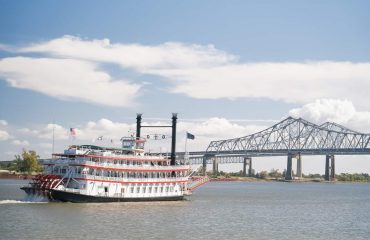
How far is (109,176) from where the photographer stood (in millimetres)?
60531

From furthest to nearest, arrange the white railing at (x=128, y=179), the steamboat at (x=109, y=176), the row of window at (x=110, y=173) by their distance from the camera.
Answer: the row of window at (x=110, y=173) < the white railing at (x=128, y=179) < the steamboat at (x=109, y=176)

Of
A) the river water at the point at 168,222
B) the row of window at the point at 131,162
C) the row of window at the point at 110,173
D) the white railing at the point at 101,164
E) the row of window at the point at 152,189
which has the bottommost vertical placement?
the river water at the point at 168,222

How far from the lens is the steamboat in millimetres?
57500

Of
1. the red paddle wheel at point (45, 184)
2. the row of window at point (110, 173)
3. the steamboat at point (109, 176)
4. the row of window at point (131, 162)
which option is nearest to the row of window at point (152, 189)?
the steamboat at point (109, 176)

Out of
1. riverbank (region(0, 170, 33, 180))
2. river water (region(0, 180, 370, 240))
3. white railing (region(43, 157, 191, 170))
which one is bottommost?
river water (region(0, 180, 370, 240))

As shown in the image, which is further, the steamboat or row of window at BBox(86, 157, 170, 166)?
row of window at BBox(86, 157, 170, 166)

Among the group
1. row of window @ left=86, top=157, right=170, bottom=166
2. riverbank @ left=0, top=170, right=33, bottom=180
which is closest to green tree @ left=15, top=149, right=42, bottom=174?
riverbank @ left=0, top=170, right=33, bottom=180

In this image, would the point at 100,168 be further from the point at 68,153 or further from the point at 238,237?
the point at 238,237

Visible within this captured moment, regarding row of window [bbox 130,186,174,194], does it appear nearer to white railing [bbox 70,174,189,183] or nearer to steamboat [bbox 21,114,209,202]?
steamboat [bbox 21,114,209,202]

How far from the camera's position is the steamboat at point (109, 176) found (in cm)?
5750

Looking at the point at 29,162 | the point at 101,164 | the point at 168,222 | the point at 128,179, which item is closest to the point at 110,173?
the point at 101,164

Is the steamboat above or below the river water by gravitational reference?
above

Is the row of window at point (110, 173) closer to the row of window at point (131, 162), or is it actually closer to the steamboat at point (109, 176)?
the steamboat at point (109, 176)

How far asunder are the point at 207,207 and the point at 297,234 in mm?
20664
